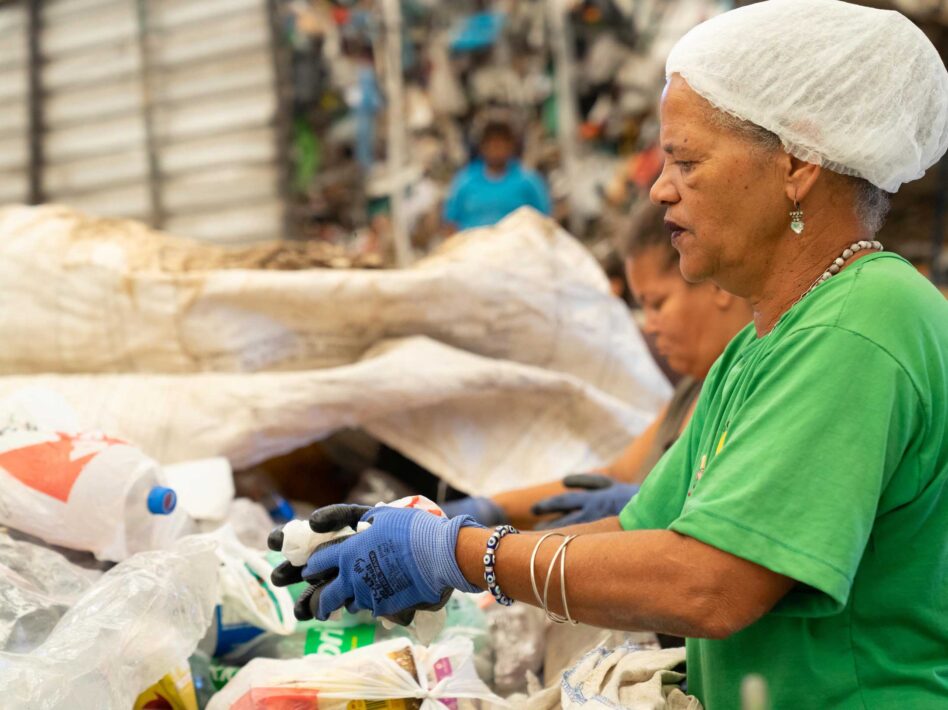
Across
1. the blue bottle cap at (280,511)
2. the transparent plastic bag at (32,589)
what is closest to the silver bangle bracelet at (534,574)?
the transparent plastic bag at (32,589)

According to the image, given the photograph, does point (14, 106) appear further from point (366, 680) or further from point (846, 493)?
point (846, 493)

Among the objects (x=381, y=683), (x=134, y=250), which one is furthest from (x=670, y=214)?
(x=134, y=250)

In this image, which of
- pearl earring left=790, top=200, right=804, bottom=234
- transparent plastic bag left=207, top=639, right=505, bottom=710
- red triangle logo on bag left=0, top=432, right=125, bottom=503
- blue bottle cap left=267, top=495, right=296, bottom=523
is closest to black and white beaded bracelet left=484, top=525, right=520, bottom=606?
transparent plastic bag left=207, top=639, right=505, bottom=710

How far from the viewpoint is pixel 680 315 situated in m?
2.09

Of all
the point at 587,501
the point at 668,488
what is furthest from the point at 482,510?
the point at 668,488

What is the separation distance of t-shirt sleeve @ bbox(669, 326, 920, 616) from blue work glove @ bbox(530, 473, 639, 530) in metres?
0.98

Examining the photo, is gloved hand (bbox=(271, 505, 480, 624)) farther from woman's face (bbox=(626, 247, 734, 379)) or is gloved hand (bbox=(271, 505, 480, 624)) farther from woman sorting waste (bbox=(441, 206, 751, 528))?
woman's face (bbox=(626, 247, 734, 379))

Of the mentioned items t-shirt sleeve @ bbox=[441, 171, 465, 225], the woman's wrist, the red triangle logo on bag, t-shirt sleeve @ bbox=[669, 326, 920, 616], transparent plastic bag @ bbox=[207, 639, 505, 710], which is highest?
t-shirt sleeve @ bbox=[669, 326, 920, 616]

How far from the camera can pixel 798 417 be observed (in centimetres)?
100

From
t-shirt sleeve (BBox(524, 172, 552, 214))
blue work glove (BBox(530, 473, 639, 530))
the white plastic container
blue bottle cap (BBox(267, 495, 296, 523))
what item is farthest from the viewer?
t-shirt sleeve (BBox(524, 172, 552, 214))

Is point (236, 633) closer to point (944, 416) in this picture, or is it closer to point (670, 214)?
point (670, 214)

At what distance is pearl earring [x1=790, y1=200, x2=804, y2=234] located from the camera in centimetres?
116

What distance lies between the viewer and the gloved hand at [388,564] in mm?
1166

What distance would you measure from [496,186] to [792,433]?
4490mm
